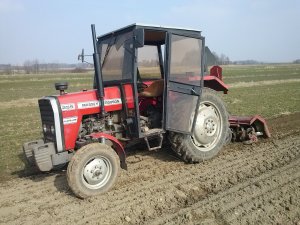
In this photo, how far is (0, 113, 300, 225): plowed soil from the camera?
13.5ft

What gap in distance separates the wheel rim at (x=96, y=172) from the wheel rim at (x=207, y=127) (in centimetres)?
188

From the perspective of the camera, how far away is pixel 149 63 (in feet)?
20.9

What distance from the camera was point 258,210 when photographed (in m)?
4.16

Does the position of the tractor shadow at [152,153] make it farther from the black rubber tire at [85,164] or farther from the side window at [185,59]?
the side window at [185,59]

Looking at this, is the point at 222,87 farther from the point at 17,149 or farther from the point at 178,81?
the point at 17,149

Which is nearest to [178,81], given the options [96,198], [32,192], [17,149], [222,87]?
[222,87]

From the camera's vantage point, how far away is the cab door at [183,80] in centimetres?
561

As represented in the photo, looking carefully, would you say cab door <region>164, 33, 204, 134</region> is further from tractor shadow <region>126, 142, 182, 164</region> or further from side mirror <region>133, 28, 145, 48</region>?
tractor shadow <region>126, 142, 182, 164</region>

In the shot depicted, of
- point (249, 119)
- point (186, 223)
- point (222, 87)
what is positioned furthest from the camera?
point (249, 119)

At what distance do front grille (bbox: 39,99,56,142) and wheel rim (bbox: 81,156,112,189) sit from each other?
2.38 ft

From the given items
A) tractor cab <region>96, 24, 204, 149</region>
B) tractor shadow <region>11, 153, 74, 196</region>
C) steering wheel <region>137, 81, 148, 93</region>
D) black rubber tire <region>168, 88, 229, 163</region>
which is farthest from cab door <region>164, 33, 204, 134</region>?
tractor shadow <region>11, 153, 74, 196</region>

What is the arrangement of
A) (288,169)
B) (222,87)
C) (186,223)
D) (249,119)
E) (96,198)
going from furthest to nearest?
(249,119), (222,87), (288,169), (96,198), (186,223)

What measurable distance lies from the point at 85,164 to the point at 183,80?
2204mm

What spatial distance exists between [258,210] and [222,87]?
3152 mm
